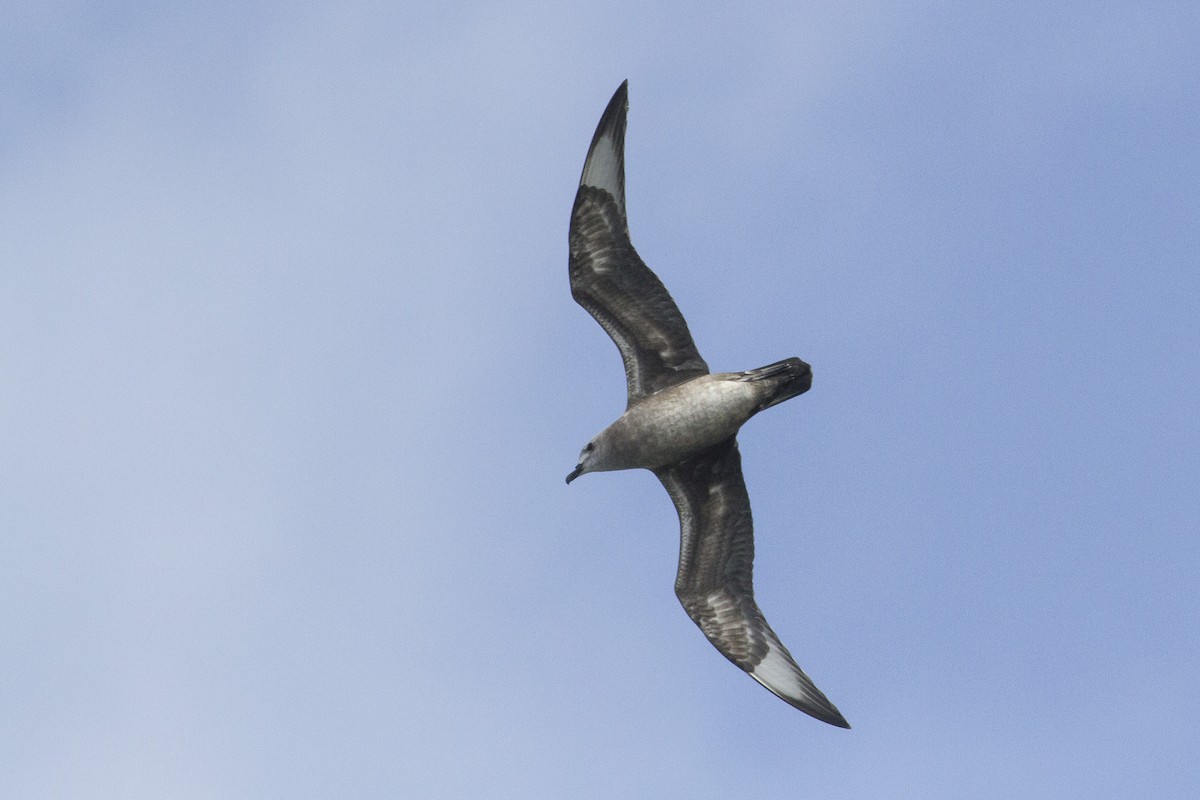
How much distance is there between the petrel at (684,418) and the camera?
67.9 ft

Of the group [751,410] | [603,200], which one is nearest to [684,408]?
[751,410]

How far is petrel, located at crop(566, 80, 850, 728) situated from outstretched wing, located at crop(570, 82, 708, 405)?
0.04ft

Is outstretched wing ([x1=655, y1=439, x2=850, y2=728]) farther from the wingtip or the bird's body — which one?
the wingtip

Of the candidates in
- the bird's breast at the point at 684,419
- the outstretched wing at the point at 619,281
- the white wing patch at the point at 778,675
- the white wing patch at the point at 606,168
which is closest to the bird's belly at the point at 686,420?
the bird's breast at the point at 684,419

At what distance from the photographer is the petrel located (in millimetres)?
20688

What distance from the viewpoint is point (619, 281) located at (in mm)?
20938

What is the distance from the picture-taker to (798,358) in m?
20.5

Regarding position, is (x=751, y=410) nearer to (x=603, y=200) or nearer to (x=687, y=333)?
(x=687, y=333)

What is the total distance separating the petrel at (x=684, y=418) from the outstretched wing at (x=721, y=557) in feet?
0.04

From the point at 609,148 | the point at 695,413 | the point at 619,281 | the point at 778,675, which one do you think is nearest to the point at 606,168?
the point at 609,148

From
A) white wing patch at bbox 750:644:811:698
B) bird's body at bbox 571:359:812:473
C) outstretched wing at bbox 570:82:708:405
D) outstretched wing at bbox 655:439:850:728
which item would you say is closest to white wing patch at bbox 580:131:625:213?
outstretched wing at bbox 570:82:708:405

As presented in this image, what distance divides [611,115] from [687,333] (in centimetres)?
282

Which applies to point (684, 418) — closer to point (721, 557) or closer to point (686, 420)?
point (686, 420)

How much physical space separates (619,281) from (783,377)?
2.33m
